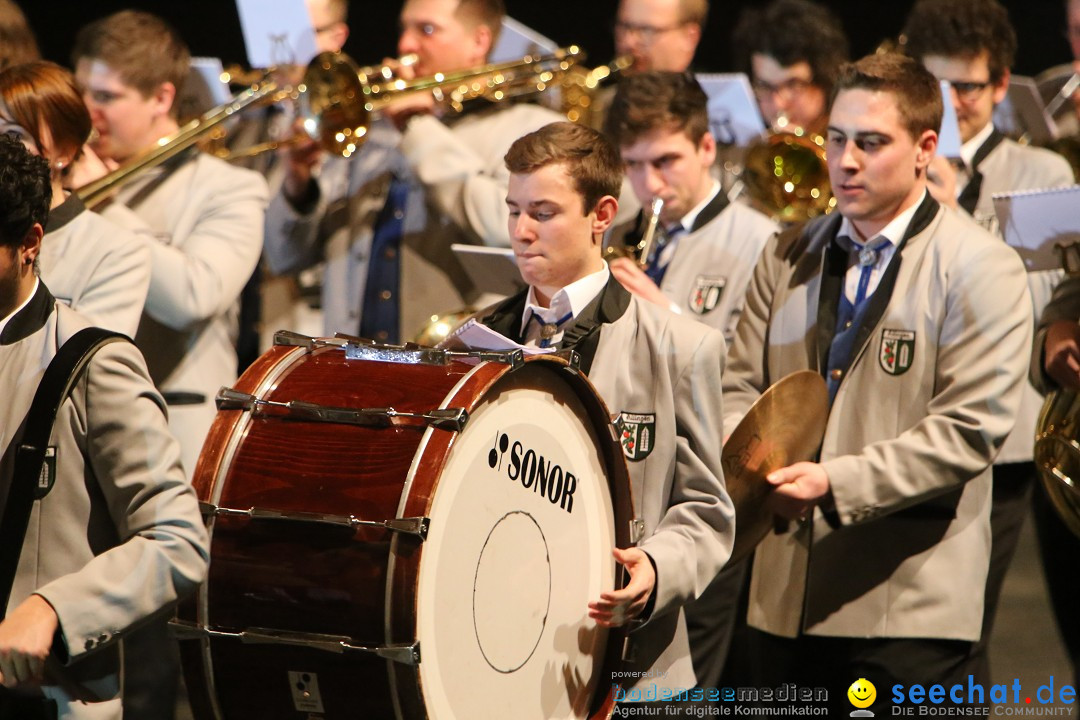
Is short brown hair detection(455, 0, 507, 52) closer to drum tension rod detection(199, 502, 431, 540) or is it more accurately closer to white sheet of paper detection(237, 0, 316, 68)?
white sheet of paper detection(237, 0, 316, 68)

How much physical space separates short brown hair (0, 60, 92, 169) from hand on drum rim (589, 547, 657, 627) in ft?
5.58

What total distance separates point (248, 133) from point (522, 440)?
3.34 m

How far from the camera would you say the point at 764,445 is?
321 centimetres

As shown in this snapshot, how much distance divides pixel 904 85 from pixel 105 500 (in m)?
2.24

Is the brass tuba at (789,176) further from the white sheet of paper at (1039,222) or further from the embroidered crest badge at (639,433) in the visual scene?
the embroidered crest badge at (639,433)

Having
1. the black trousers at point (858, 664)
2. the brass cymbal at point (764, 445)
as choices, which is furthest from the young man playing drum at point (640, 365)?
the black trousers at point (858, 664)

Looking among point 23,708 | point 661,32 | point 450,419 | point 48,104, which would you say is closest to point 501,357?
point 450,419

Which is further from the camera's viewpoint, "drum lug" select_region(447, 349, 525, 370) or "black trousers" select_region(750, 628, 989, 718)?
"black trousers" select_region(750, 628, 989, 718)

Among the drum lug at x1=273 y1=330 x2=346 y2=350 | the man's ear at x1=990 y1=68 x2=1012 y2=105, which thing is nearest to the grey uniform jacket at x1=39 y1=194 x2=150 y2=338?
the drum lug at x1=273 y1=330 x2=346 y2=350

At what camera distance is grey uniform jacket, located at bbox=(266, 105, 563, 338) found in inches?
182

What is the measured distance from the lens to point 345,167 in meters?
5.07

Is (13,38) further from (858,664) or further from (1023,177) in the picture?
(1023,177)

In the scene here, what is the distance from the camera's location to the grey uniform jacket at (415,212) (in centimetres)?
462

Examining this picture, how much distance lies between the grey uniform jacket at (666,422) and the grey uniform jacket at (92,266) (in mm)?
1216
